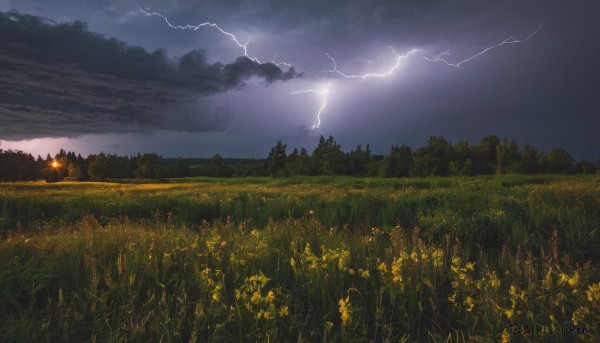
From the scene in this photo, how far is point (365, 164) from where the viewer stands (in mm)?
71562

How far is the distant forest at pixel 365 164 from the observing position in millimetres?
55156

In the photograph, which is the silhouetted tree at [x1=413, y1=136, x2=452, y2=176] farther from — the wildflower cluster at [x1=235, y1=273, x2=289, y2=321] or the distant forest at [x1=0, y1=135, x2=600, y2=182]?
the wildflower cluster at [x1=235, y1=273, x2=289, y2=321]

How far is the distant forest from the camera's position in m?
55.2

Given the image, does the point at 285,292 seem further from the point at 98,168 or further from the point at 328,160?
the point at 98,168

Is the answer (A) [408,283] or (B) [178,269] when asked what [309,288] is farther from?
(B) [178,269]

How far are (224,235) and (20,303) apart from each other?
9.81ft

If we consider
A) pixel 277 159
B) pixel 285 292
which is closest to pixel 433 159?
pixel 277 159

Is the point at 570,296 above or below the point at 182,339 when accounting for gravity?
above

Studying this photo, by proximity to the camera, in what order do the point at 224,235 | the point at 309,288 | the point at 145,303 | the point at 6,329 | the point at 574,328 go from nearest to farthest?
1. the point at 574,328
2. the point at 6,329
3. the point at 145,303
4. the point at 309,288
5. the point at 224,235

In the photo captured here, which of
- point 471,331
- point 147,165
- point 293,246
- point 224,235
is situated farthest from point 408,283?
point 147,165

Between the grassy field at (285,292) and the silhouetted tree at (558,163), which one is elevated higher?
the silhouetted tree at (558,163)

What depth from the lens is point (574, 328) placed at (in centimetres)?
302

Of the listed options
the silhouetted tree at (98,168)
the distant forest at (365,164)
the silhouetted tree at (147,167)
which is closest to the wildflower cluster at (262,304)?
the distant forest at (365,164)

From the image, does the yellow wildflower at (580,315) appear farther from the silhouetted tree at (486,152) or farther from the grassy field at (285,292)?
the silhouetted tree at (486,152)
